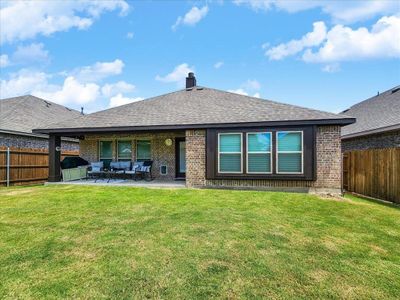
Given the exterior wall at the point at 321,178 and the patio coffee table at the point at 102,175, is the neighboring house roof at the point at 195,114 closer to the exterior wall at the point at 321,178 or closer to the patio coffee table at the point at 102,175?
the exterior wall at the point at 321,178

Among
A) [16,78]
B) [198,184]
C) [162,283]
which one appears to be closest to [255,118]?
[198,184]

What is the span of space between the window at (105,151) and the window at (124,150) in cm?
49

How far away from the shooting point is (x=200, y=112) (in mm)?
12188

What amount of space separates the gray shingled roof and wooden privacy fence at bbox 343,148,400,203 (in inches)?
631

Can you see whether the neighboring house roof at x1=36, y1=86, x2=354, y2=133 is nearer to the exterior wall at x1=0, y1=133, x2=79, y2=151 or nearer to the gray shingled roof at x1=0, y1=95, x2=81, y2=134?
the exterior wall at x1=0, y1=133, x2=79, y2=151

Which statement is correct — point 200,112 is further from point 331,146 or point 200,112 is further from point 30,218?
point 30,218

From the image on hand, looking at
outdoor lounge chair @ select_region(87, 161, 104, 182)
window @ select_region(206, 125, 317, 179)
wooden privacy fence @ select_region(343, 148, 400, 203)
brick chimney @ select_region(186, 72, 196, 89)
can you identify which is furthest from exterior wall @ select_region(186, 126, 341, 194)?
brick chimney @ select_region(186, 72, 196, 89)

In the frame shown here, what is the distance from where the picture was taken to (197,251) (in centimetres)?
436

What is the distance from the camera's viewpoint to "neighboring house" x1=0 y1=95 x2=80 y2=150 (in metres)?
13.6

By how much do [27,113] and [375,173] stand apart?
18.9 m

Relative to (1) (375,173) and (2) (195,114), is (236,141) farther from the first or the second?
(1) (375,173)

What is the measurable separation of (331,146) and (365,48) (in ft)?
46.7

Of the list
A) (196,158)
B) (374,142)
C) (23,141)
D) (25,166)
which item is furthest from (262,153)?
(23,141)

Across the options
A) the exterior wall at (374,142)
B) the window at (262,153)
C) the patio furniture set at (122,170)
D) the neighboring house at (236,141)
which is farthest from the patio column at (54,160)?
the exterior wall at (374,142)
